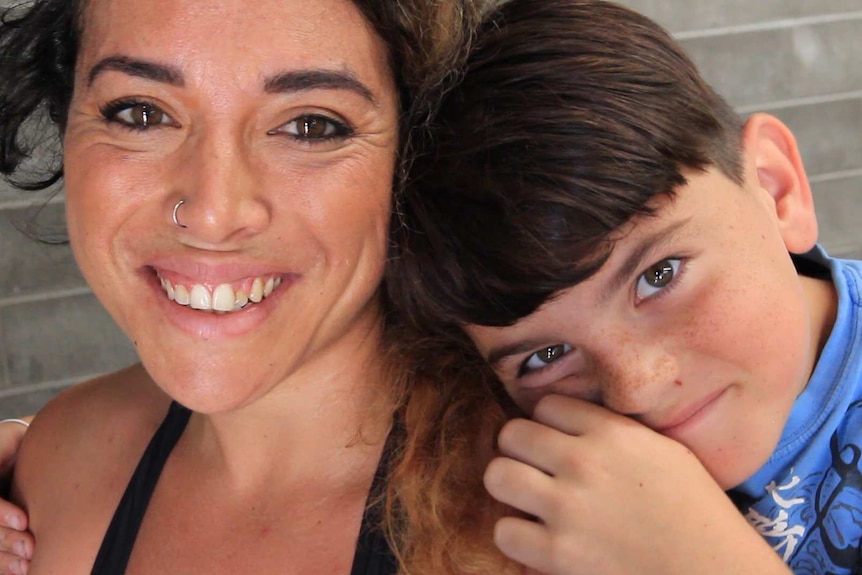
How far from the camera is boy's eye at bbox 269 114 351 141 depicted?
1.05 metres

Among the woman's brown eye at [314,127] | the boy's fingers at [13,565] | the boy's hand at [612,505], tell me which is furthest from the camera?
the boy's fingers at [13,565]

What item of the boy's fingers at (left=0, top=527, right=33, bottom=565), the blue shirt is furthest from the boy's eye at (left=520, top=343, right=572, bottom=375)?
the boy's fingers at (left=0, top=527, right=33, bottom=565)

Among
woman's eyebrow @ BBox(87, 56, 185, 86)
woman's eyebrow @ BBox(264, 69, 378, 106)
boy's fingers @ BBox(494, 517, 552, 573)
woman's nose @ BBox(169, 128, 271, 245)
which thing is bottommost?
boy's fingers @ BBox(494, 517, 552, 573)

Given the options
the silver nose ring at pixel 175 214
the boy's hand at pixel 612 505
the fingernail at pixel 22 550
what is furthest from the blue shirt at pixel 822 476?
the fingernail at pixel 22 550

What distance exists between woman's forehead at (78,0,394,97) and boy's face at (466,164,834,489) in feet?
1.13

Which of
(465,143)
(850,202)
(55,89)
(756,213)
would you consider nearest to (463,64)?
(465,143)

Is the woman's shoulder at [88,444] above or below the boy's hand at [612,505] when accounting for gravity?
below

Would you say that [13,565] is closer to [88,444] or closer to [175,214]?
[88,444]

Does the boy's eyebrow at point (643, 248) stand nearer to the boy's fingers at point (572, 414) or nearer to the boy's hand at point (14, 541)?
the boy's fingers at point (572, 414)

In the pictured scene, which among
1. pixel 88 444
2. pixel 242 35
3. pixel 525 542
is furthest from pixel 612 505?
pixel 88 444

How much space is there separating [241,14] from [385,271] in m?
0.34

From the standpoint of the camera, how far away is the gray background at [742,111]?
7.39 ft

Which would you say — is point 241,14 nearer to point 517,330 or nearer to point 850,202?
point 517,330

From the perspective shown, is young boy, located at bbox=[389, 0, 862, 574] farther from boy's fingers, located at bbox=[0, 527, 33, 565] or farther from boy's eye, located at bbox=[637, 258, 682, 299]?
boy's fingers, located at bbox=[0, 527, 33, 565]
